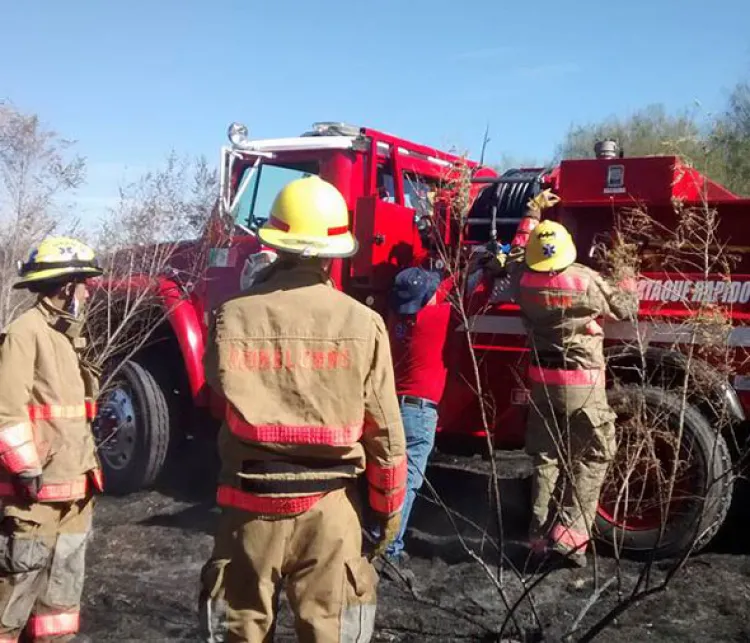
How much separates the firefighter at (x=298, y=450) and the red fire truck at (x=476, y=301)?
1799 mm

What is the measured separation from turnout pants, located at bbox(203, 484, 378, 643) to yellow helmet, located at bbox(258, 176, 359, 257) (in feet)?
2.48

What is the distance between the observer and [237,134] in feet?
20.4

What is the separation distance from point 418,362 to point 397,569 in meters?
1.24

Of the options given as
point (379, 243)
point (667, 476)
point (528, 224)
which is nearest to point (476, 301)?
point (528, 224)

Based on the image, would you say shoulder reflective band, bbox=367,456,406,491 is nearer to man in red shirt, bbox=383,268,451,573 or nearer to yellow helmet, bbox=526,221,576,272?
man in red shirt, bbox=383,268,451,573

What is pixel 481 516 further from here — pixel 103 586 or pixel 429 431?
pixel 103 586

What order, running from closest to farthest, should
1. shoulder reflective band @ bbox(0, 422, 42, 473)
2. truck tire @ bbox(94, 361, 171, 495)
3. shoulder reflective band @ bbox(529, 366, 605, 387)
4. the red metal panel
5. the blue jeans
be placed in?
shoulder reflective band @ bbox(0, 422, 42, 473), shoulder reflective band @ bbox(529, 366, 605, 387), the blue jeans, the red metal panel, truck tire @ bbox(94, 361, 171, 495)

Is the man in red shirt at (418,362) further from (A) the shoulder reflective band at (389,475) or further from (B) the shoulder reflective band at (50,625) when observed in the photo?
(A) the shoulder reflective band at (389,475)

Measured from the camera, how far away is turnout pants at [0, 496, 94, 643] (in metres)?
3.45

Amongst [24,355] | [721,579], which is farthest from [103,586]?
[721,579]

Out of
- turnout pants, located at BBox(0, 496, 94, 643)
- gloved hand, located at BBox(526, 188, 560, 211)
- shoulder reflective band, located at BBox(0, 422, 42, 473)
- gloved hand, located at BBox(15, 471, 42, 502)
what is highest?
gloved hand, located at BBox(526, 188, 560, 211)

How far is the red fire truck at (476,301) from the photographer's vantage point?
478 centimetres

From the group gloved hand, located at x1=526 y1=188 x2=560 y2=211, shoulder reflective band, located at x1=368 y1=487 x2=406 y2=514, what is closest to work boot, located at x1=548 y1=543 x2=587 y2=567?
gloved hand, located at x1=526 y1=188 x2=560 y2=211

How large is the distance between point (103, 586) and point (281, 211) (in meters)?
2.74
